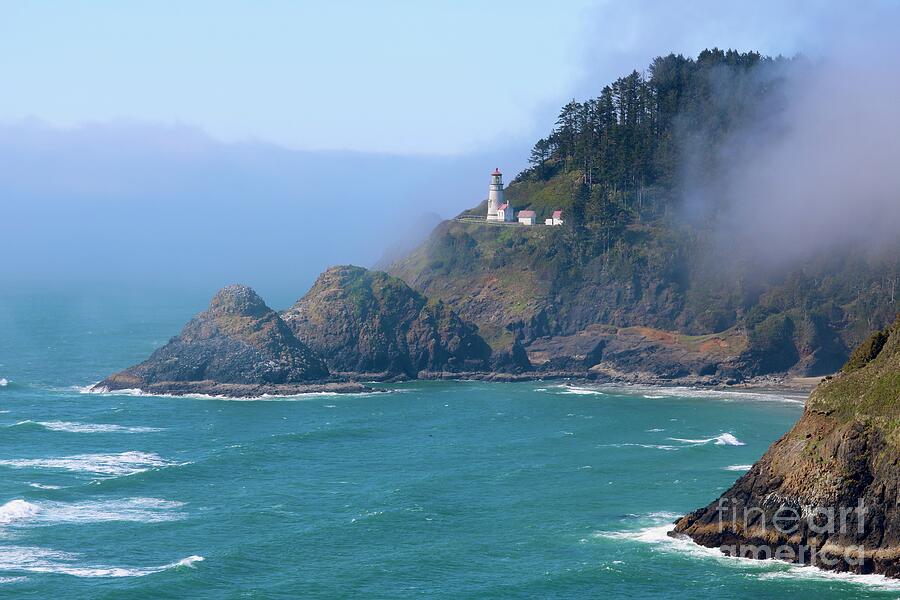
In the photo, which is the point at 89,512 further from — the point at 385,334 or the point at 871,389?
the point at 385,334

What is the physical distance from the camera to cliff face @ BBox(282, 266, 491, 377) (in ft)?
593

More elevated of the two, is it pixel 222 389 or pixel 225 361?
pixel 225 361

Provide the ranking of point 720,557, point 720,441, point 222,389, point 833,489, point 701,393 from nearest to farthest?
point 833,489
point 720,557
point 720,441
point 222,389
point 701,393

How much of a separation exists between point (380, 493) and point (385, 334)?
69472 mm

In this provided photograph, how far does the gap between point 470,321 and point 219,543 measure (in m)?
97.4

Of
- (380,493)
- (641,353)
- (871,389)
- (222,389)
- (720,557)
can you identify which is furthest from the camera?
(641,353)

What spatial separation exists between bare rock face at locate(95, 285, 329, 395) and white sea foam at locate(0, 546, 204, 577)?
7000 centimetres

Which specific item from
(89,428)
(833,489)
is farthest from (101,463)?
(833,489)

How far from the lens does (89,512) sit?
348ft

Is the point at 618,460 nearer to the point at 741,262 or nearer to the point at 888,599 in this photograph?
the point at 888,599

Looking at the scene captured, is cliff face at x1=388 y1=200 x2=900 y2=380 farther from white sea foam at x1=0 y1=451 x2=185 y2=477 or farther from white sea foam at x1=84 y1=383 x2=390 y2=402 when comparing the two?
white sea foam at x1=0 y1=451 x2=185 y2=477

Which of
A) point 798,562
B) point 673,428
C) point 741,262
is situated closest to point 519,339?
point 741,262

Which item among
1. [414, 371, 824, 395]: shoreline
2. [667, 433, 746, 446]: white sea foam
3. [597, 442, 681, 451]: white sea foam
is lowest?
[597, 442, 681, 451]: white sea foam

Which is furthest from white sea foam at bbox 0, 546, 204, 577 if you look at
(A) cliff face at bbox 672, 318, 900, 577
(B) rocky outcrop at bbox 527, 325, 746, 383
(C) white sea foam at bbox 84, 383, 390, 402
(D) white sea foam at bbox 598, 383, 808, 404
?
(B) rocky outcrop at bbox 527, 325, 746, 383
